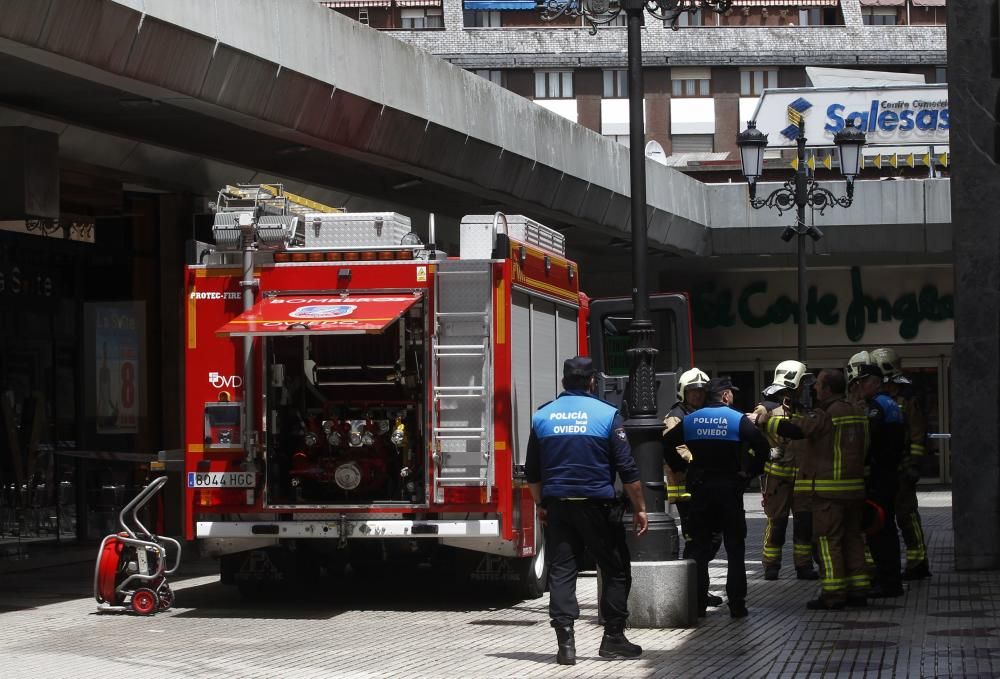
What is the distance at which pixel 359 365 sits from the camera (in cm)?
1354

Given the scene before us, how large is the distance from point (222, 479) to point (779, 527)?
509 cm

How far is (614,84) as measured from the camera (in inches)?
2948

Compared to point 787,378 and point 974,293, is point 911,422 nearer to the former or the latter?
point 787,378

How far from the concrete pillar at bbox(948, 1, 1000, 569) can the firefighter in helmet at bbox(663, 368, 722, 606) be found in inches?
116

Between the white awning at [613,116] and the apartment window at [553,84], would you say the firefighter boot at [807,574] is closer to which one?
the white awning at [613,116]

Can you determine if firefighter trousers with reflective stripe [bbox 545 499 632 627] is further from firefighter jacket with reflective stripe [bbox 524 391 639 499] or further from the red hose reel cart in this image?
the red hose reel cart

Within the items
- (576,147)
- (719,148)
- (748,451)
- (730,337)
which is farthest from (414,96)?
(719,148)

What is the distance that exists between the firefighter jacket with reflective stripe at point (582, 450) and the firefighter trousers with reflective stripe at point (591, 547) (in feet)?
0.30

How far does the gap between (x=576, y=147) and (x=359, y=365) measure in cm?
1292

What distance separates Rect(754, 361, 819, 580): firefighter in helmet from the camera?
570 inches

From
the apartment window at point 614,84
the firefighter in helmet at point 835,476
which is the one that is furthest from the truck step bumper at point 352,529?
the apartment window at point 614,84

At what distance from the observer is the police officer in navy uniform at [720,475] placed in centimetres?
1211

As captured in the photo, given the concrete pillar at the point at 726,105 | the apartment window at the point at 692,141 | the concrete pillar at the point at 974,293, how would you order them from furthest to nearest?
the apartment window at the point at 692,141 → the concrete pillar at the point at 726,105 → the concrete pillar at the point at 974,293

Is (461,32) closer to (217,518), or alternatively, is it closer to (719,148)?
(719,148)
